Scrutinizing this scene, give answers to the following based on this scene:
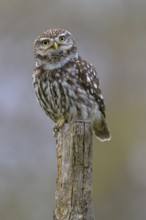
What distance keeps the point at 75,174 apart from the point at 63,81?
1.93 meters

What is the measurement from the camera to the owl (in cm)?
822

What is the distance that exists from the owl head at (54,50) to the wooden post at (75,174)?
72.4 inches

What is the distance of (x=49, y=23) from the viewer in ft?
47.9

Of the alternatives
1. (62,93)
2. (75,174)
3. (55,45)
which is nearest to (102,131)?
(62,93)

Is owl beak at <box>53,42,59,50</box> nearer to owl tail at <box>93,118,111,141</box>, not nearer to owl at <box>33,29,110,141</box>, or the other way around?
owl at <box>33,29,110,141</box>

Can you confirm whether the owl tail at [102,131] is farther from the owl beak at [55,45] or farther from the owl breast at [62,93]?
the owl beak at [55,45]

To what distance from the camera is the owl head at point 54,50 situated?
8352 millimetres

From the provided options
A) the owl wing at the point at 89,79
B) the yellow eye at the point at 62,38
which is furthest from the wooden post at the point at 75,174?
the yellow eye at the point at 62,38

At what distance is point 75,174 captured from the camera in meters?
6.41

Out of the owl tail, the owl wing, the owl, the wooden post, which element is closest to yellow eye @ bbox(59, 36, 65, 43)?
the owl
